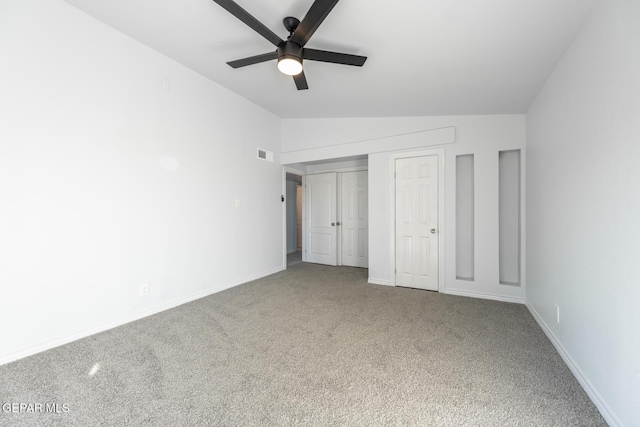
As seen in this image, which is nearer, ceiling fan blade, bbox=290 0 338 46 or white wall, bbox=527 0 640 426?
white wall, bbox=527 0 640 426

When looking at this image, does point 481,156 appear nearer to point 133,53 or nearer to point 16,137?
point 133,53

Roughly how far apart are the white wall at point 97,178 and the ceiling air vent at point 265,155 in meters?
0.70

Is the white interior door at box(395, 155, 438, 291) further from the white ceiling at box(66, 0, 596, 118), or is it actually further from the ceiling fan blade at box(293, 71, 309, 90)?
the ceiling fan blade at box(293, 71, 309, 90)

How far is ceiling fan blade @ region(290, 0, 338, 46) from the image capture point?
61.0 inches

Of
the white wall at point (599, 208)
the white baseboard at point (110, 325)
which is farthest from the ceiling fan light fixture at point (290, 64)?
the white baseboard at point (110, 325)

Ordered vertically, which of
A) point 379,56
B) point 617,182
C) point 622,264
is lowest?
point 622,264

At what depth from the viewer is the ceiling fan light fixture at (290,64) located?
6.66 feet

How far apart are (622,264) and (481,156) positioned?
2316 mm

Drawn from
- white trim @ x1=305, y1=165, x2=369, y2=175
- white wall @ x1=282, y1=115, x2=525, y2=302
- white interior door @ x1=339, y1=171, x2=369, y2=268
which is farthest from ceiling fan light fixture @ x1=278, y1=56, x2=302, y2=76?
white interior door @ x1=339, y1=171, x2=369, y2=268

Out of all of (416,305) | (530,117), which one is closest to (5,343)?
(416,305)

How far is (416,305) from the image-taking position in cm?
309

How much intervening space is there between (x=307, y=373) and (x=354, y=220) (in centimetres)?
370

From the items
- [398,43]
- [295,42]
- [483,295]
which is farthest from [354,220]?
[295,42]

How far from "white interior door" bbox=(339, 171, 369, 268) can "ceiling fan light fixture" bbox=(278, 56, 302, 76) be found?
10.4ft
